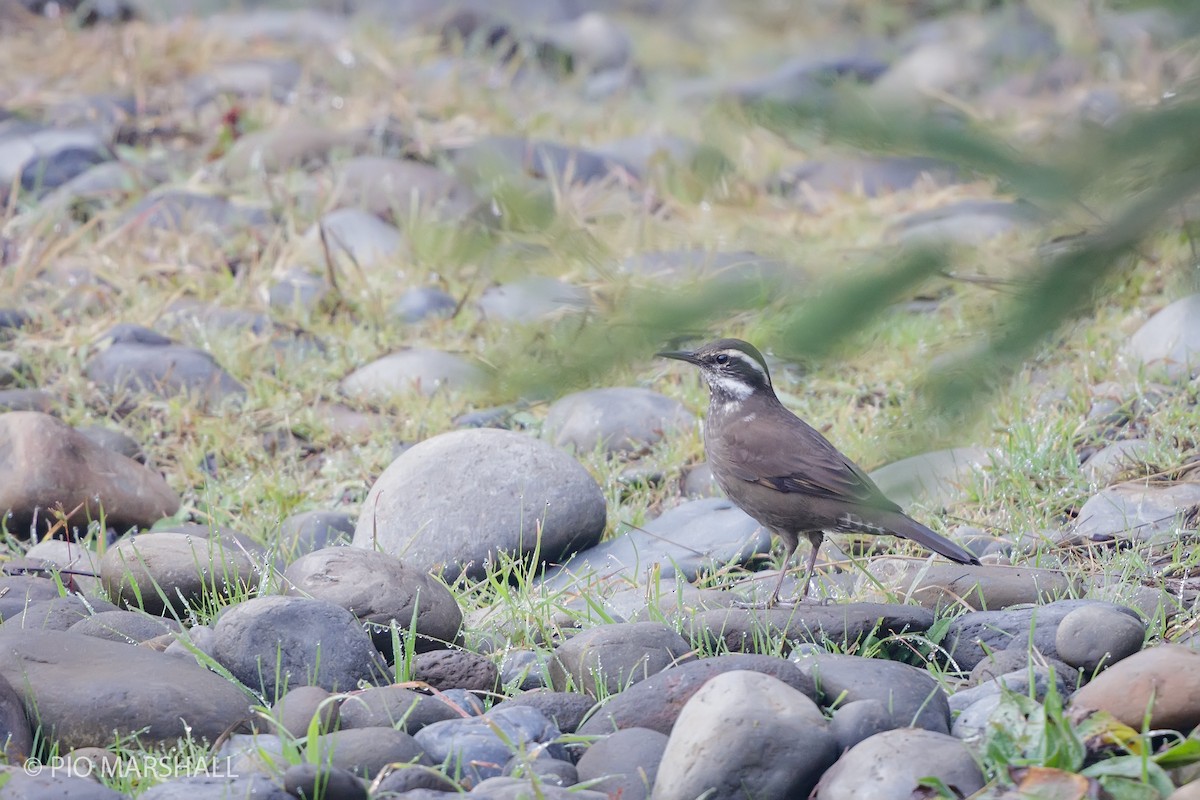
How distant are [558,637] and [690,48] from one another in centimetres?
1068

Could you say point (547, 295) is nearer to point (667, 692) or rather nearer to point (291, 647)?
point (667, 692)

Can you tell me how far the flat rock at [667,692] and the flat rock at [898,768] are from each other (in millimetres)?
400

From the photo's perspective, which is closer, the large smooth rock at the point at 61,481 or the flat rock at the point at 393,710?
the flat rock at the point at 393,710

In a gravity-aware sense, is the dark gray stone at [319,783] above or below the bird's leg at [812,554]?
above

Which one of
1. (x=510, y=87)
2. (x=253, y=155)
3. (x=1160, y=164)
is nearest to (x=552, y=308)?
(x=1160, y=164)

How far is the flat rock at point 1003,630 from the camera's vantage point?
4352 millimetres

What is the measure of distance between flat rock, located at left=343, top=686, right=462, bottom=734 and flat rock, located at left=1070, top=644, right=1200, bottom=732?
5.73 ft

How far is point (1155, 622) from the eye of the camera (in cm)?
453

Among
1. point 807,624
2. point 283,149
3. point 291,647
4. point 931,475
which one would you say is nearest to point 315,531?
point 291,647

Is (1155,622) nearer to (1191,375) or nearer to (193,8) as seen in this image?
(1191,375)

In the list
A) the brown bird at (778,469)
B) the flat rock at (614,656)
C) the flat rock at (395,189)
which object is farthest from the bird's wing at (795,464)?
the flat rock at (395,189)

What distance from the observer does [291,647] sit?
13.6ft

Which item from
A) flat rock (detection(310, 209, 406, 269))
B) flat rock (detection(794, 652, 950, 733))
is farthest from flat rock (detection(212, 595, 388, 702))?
flat rock (detection(310, 209, 406, 269))

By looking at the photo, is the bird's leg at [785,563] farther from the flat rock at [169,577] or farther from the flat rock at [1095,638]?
the flat rock at [169,577]
